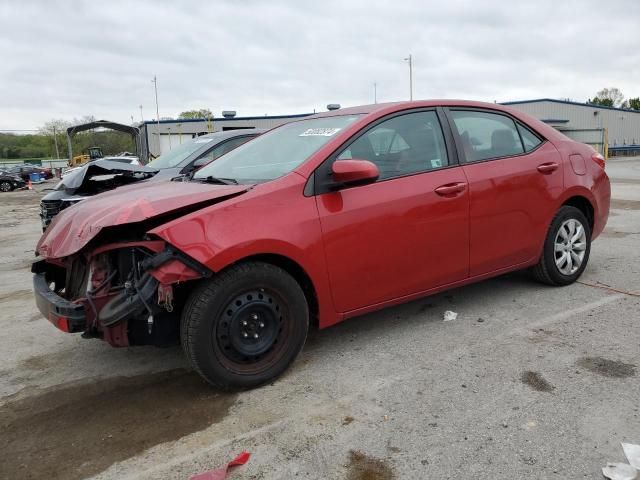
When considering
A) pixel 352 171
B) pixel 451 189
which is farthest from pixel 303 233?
pixel 451 189

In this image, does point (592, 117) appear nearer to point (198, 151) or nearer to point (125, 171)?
point (198, 151)

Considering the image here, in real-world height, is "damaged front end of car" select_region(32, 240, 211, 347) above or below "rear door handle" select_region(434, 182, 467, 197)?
below

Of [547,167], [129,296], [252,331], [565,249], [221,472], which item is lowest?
[221,472]

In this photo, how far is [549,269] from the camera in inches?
181

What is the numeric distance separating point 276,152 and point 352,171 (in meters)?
0.85

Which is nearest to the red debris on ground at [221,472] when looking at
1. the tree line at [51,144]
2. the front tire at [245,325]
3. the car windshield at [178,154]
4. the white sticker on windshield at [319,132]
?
the front tire at [245,325]

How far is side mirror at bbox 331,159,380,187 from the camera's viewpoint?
322cm

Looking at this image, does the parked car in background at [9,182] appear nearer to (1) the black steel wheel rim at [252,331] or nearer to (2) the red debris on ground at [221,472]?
(1) the black steel wheel rim at [252,331]

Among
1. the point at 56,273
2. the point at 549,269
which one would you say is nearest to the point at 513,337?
the point at 549,269

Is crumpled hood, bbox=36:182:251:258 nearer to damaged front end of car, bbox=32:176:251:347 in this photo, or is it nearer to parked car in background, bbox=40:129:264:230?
damaged front end of car, bbox=32:176:251:347

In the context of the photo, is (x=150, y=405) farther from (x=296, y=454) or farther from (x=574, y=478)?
(x=574, y=478)

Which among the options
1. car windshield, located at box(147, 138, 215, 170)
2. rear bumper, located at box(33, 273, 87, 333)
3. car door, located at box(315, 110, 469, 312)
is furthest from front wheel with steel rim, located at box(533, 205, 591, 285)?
car windshield, located at box(147, 138, 215, 170)

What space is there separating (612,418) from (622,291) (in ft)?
7.67

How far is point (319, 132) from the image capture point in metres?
3.77
